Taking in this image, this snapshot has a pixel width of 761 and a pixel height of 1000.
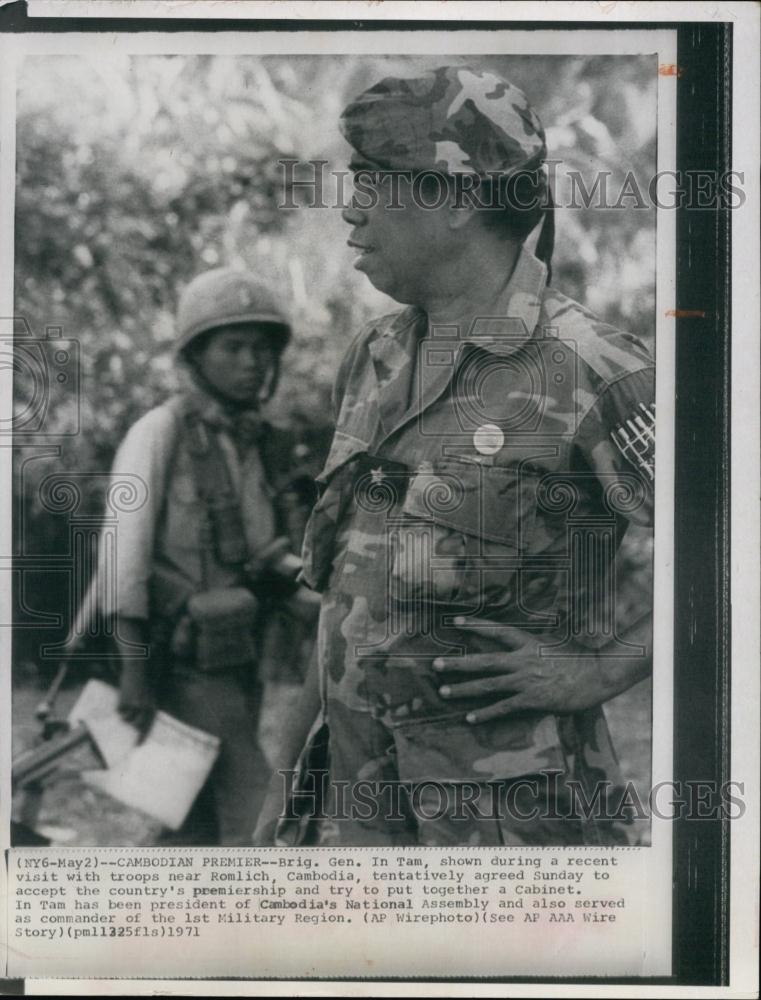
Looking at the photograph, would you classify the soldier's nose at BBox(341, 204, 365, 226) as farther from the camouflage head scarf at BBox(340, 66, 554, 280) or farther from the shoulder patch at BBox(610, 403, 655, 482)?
the shoulder patch at BBox(610, 403, 655, 482)

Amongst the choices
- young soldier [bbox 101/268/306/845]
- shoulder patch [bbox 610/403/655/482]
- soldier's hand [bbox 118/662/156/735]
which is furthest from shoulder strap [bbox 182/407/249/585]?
shoulder patch [bbox 610/403/655/482]

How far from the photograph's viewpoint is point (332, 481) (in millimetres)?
2217

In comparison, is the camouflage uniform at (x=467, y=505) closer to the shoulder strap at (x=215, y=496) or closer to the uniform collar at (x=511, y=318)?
the uniform collar at (x=511, y=318)

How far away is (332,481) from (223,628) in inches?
15.5

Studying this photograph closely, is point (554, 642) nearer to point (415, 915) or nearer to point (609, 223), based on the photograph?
point (415, 915)

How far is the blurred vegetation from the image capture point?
2227 millimetres

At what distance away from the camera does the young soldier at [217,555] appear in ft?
7.27

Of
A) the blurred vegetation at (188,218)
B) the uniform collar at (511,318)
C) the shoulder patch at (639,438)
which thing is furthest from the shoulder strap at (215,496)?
the shoulder patch at (639,438)

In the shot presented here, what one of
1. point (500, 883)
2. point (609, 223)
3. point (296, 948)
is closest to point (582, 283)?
point (609, 223)

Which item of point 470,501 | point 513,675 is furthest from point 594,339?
point 513,675

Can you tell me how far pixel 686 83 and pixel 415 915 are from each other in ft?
6.22

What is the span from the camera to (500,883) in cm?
221

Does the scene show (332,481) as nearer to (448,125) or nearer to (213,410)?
(213,410)

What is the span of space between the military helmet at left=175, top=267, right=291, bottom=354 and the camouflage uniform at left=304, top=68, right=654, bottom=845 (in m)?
0.22
